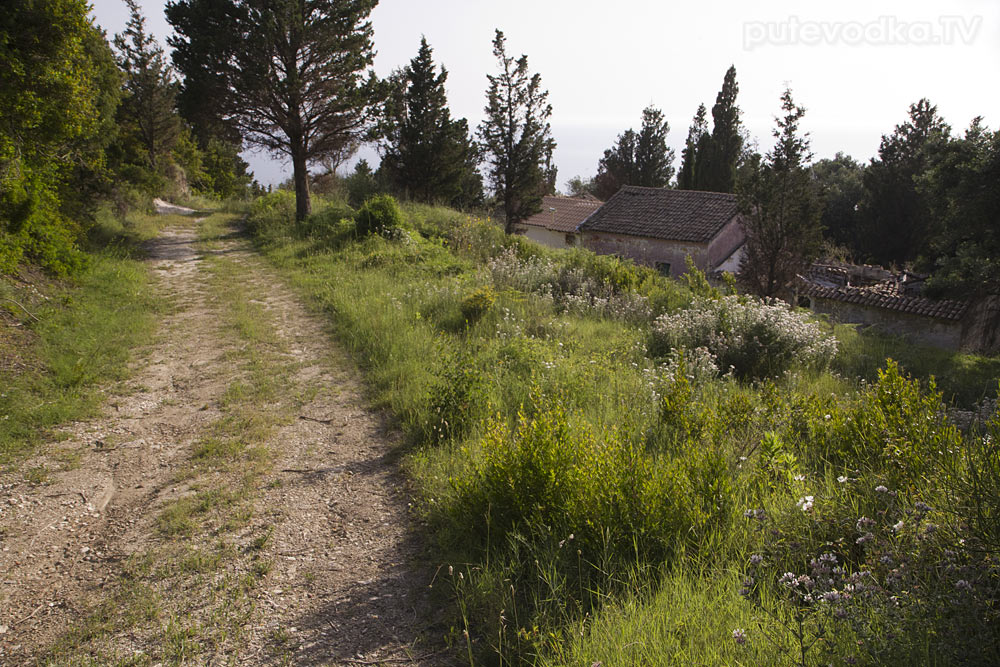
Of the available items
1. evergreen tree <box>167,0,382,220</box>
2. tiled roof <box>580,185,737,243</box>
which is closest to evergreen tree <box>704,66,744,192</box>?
tiled roof <box>580,185,737,243</box>

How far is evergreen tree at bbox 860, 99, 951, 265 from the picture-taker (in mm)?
34219

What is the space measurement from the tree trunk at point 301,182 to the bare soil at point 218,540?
1251 centimetres

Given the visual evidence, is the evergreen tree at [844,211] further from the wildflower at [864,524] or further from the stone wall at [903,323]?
the wildflower at [864,524]

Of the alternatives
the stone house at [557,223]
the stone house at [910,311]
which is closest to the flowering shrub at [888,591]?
the stone house at [910,311]

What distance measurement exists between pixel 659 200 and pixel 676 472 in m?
29.3

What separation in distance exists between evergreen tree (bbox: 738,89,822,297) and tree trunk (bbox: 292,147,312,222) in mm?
16110

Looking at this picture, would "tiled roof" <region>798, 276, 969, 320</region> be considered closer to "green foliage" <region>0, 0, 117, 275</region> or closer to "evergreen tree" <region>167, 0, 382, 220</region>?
"evergreen tree" <region>167, 0, 382, 220</region>

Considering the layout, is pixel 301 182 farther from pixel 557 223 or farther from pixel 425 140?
pixel 557 223

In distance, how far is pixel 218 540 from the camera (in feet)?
11.6

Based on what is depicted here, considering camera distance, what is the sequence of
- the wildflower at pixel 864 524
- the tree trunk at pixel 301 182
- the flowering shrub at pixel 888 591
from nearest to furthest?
the flowering shrub at pixel 888 591
the wildflower at pixel 864 524
the tree trunk at pixel 301 182

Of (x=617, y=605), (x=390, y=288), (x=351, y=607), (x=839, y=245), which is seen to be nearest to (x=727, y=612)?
(x=617, y=605)

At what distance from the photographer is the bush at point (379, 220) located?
14.2 metres

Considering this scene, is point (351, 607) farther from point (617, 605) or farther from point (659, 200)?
point (659, 200)

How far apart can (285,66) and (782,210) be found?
1790 centimetres
